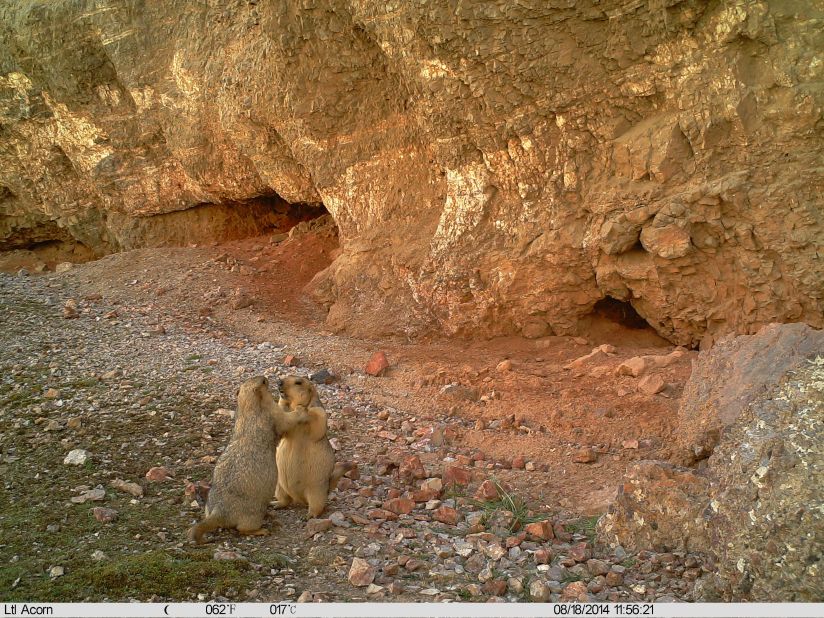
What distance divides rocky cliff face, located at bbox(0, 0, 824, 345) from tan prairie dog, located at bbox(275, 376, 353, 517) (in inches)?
137

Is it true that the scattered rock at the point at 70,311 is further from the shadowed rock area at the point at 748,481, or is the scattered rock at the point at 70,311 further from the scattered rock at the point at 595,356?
the shadowed rock area at the point at 748,481

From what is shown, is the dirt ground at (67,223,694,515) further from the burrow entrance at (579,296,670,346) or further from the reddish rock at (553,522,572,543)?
the reddish rock at (553,522,572,543)

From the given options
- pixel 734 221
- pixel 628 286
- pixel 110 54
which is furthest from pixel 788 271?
pixel 110 54

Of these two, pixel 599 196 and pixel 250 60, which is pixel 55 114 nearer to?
pixel 250 60

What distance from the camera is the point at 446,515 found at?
550cm

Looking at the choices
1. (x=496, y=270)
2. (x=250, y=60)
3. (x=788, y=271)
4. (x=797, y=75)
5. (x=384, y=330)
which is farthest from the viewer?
(x=250, y=60)

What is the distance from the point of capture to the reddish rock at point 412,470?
618 cm

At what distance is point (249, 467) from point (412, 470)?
1.32m

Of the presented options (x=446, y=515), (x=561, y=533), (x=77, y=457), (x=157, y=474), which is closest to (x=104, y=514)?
(x=157, y=474)

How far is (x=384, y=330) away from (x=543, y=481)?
398 centimetres

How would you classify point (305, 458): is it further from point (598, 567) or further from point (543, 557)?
point (598, 567)

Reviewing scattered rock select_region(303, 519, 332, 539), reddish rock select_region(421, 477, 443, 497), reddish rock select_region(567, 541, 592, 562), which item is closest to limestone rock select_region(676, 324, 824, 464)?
reddish rock select_region(567, 541, 592, 562)

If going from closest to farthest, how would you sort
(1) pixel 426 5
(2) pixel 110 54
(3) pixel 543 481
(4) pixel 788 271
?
(3) pixel 543 481
(4) pixel 788 271
(1) pixel 426 5
(2) pixel 110 54

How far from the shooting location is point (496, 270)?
350 inches
